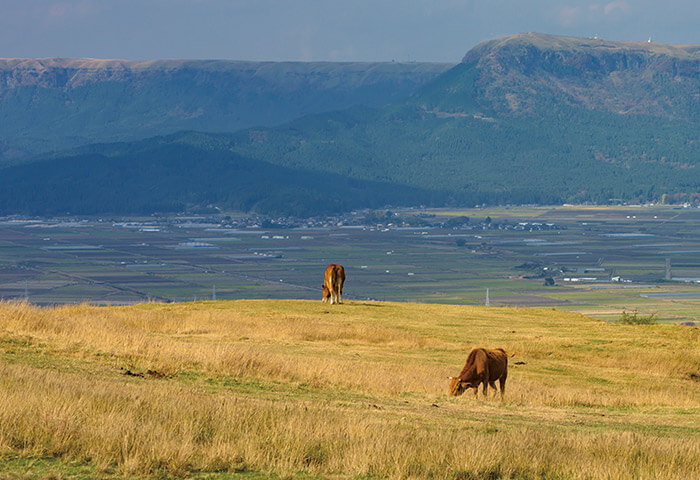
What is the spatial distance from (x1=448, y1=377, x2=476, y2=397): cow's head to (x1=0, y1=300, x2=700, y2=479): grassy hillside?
0.21 meters

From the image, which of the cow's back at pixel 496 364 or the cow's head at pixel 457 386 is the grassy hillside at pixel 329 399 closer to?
the cow's head at pixel 457 386

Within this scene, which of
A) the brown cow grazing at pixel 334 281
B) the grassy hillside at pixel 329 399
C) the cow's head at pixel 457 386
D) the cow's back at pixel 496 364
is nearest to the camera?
the grassy hillside at pixel 329 399

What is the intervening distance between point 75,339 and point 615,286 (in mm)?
138691

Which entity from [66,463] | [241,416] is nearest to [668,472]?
[241,416]

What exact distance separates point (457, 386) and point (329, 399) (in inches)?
146

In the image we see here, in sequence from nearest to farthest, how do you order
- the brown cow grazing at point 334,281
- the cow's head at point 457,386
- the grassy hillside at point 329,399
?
the grassy hillside at point 329,399 < the cow's head at point 457,386 < the brown cow grazing at point 334,281

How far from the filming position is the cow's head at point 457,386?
20.7 metres

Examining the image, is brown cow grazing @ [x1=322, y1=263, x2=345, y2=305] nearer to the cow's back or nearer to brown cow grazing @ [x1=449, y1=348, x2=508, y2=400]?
the cow's back

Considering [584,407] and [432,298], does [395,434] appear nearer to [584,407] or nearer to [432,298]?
[584,407]

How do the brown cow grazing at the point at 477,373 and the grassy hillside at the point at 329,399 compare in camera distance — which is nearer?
the grassy hillside at the point at 329,399

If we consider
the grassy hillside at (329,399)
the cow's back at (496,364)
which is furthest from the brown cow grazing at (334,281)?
the cow's back at (496,364)

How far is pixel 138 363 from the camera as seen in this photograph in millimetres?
20469

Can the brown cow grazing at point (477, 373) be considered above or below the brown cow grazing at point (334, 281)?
below

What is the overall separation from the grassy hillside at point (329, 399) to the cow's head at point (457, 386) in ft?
0.70
